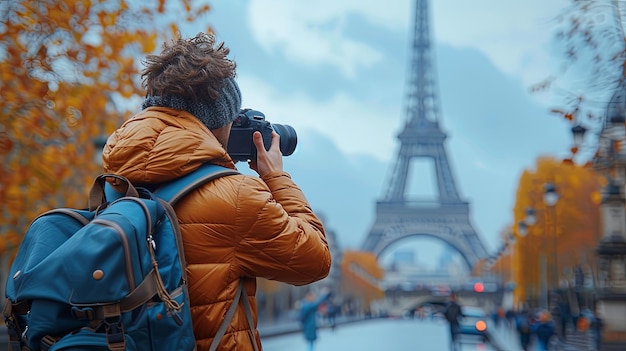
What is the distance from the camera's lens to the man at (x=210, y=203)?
9.86ft

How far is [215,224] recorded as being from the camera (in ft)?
9.87

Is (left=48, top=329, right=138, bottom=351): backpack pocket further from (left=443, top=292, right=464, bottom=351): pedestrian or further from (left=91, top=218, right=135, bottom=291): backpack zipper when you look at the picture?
(left=443, top=292, right=464, bottom=351): pedestrian

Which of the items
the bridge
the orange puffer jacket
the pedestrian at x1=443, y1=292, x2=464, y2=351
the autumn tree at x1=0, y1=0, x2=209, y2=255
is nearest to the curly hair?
the orange puffer jacket

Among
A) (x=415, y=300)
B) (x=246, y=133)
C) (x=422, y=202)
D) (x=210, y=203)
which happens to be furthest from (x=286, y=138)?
(x=415, y=300)

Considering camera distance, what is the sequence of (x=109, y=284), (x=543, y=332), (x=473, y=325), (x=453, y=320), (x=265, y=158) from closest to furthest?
(x=109, y=284) → (x=265, y=158) → (x=453, y=320) → (x=543, y=332) → (x=473, y=325)

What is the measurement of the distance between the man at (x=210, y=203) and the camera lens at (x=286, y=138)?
0.33m

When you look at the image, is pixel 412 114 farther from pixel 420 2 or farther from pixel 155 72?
pixel 155 72

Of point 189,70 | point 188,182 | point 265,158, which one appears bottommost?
point 188,182

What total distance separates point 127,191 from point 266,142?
64 centimetres

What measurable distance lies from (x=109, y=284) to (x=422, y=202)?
114 m

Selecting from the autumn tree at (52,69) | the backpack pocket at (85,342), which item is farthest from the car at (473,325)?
the backpack pocket at (85,342)

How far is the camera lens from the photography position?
356cm

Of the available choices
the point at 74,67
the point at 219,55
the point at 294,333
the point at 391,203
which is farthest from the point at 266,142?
the point at 391,203

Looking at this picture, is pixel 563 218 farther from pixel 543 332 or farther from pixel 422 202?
pixel 422 202
